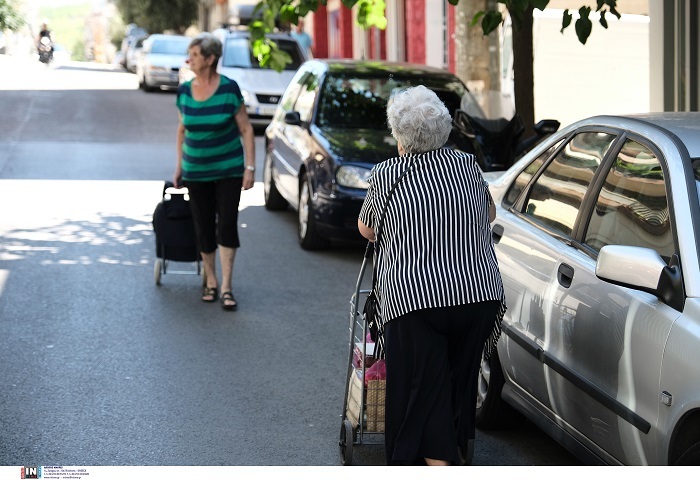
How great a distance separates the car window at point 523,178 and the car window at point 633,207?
0.78 metres

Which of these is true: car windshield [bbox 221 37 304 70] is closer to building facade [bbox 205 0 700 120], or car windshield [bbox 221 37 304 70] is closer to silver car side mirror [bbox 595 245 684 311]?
building facade [bbox 205 0 700 120]

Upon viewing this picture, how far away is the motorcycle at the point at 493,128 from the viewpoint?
448 inches

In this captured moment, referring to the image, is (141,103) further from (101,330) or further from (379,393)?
(379,393)

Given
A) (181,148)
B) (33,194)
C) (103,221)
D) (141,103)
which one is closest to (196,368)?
(181,148)

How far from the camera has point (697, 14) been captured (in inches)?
518

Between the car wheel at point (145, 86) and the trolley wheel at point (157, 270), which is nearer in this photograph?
the trolley wheel at point (157, 270)

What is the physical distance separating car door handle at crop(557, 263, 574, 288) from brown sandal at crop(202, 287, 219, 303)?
14.2 feet

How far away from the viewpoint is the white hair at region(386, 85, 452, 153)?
454cm

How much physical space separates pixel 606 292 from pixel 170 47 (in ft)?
102

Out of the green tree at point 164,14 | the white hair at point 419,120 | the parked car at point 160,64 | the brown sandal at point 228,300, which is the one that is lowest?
the brown sandal at point 228,300

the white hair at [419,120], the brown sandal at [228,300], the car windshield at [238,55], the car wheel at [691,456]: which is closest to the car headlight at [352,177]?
the brown sandal at [228,300]

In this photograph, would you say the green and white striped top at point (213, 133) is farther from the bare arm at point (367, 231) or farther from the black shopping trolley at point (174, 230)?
the bare arm at point (367, 231)

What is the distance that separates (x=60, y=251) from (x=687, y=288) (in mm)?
7679

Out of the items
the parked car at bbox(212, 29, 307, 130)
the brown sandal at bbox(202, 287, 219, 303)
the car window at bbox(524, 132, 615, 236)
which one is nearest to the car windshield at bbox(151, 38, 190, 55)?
the parked car at bbox(212, 29, 307, 130)
